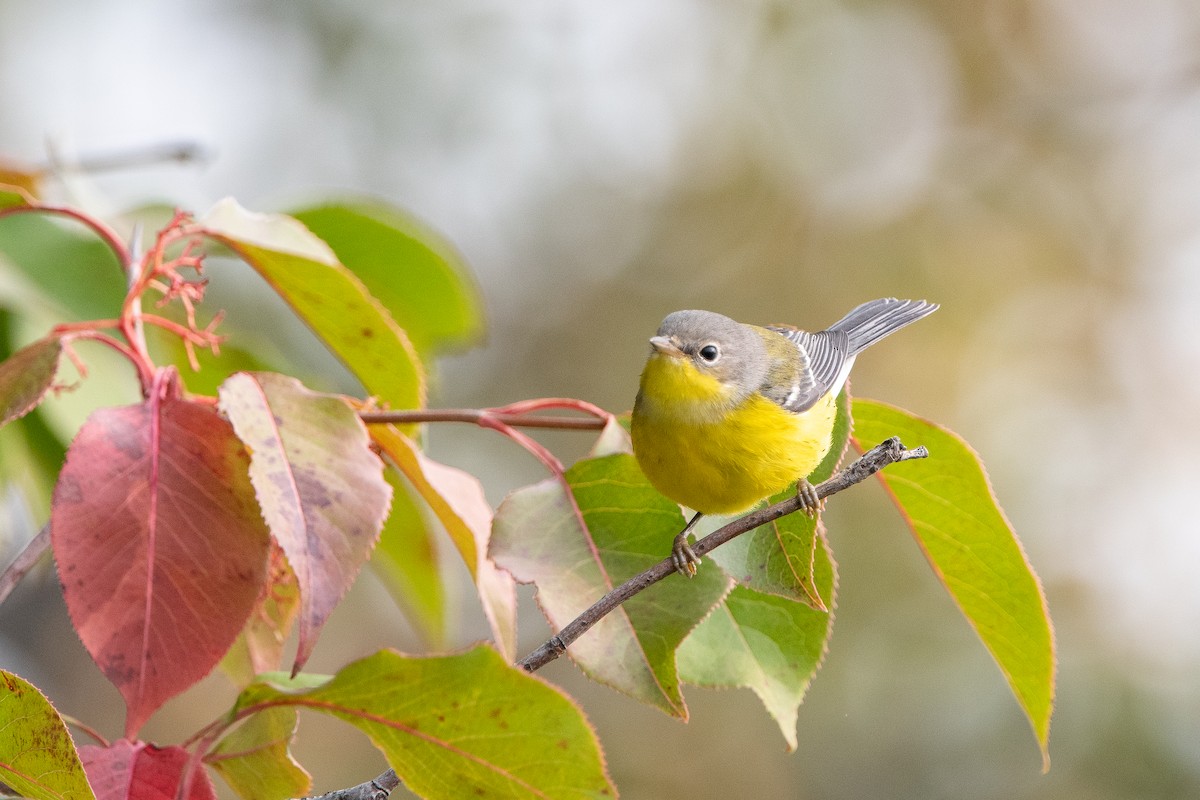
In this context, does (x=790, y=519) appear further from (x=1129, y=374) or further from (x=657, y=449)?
(x=1129, y=374)

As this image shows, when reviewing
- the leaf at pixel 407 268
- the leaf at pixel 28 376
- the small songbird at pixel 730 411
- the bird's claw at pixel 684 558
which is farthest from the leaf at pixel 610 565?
the leaf at pixel 407 268

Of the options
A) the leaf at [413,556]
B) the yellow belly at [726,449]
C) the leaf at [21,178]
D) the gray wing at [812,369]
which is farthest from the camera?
the gray wing at [812,369]

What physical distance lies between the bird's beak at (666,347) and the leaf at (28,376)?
4.15 feet

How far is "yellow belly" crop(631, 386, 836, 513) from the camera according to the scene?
1998 mm

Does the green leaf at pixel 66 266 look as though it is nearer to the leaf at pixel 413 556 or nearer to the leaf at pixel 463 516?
the leaf at pixel 413 556

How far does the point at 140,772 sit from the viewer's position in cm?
130

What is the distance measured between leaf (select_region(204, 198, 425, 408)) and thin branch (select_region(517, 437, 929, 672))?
2.23 ft

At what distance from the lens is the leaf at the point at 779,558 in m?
1.46

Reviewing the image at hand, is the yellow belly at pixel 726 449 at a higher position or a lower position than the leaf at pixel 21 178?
lower

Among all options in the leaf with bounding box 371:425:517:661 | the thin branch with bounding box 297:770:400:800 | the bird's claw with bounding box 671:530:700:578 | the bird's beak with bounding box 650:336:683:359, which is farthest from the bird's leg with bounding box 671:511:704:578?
the bird's beak with bounding box 650:336:683:359

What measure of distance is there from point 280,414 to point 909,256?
6.65 metres

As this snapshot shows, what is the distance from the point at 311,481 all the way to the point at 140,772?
38cm

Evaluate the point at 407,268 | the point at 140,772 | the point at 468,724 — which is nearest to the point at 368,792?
the point at 468,724

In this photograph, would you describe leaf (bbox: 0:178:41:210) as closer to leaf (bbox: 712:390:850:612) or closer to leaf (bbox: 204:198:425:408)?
leaf (bbox: 204:198:425:408)
